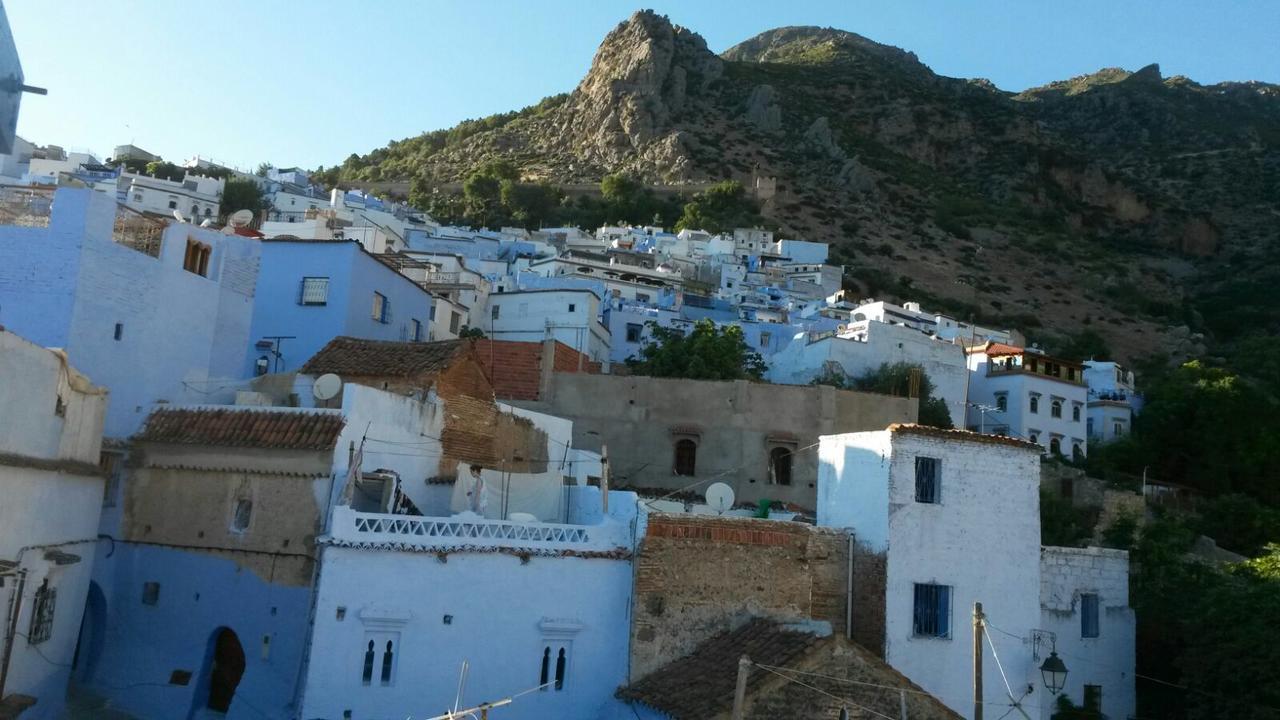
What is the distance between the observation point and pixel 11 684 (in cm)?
1638

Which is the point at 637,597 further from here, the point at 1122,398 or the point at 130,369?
the point at 1122,398

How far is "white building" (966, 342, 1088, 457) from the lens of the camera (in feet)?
144

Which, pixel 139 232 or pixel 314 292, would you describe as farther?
pixel 314 292

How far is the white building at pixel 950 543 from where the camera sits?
60.1 ft

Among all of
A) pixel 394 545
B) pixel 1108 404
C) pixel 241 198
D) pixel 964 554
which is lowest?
pixel 394 545

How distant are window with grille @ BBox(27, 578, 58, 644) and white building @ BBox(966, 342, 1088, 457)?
33.9 meters

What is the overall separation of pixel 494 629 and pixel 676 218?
72.5 meters

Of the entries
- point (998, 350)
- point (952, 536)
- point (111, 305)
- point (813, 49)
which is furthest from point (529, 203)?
point (813, 49)

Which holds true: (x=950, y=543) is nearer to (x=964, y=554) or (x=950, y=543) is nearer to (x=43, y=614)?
(x=964, y=554)

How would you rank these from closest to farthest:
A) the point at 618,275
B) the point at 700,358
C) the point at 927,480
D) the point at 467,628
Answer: the point at 467,628, the point at 927,480, the point at 700,358, the point at 618,275

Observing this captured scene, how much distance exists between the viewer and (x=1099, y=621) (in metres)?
22.7

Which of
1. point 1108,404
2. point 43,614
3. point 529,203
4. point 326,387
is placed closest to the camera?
point 43,614

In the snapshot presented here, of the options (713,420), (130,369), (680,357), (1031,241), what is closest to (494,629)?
(130,369)

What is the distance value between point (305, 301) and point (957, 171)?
10251 centimetres
